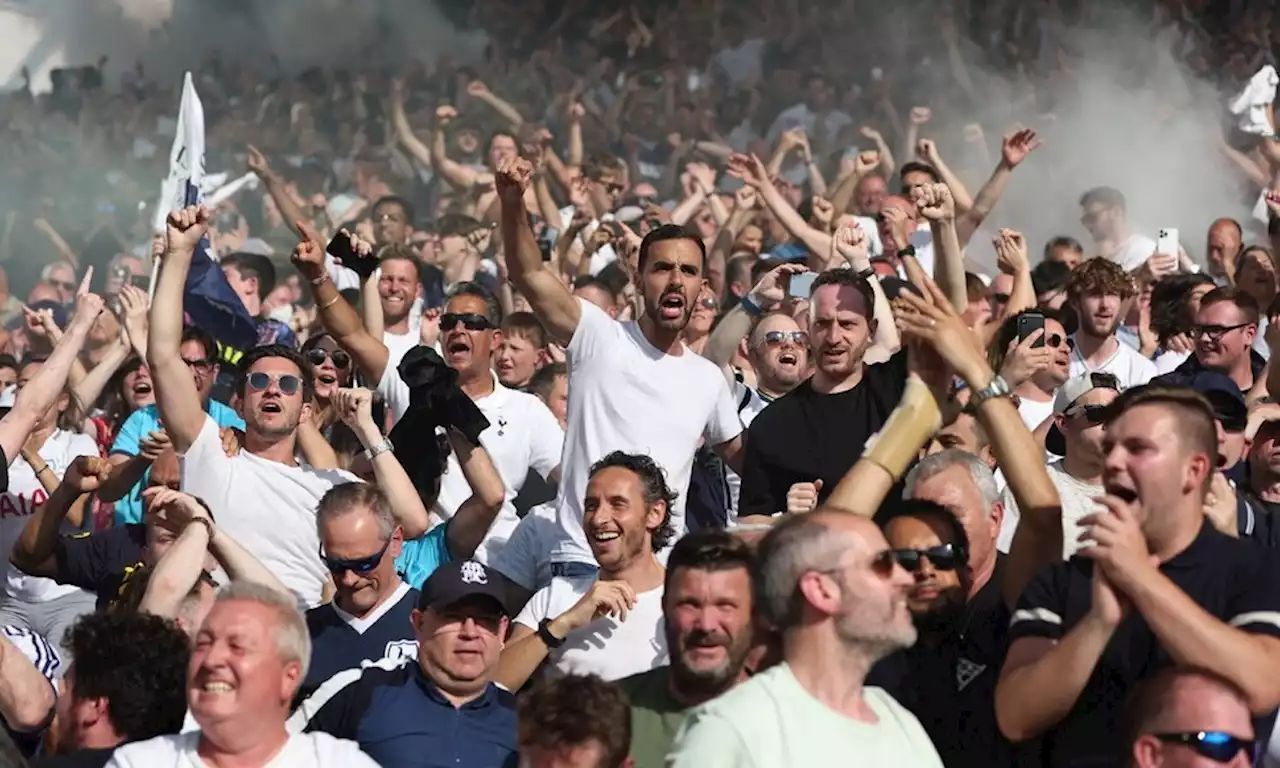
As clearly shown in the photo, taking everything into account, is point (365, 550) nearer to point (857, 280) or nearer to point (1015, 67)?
point (857, 280)

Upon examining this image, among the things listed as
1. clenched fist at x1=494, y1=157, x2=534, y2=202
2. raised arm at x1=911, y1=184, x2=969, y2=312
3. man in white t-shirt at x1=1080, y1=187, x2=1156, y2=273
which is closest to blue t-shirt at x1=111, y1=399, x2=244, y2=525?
clenched fist at x1=494, y1=157, x2=534, y2=202

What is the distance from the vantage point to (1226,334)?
7.98 meters

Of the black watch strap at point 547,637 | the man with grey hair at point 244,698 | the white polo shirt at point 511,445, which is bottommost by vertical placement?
the man with grey hair at point 244,698

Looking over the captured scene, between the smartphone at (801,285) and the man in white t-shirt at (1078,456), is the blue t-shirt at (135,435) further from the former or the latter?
the man in white t-shirt at (1078,456)

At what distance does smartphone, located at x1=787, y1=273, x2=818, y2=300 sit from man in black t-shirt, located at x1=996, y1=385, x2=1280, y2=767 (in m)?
2.83

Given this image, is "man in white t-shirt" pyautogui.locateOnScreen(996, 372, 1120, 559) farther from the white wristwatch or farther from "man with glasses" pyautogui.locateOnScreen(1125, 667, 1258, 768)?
the white wristwatch

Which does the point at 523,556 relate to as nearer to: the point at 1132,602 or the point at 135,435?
the point at 135,435

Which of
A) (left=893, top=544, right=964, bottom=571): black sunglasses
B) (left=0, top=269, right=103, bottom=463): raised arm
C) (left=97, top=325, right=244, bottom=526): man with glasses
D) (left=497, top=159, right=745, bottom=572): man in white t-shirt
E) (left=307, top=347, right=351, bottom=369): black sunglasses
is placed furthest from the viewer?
(left=307, top=347, right=351, bottom=369): black sunglasses

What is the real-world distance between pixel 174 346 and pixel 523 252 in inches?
48.3

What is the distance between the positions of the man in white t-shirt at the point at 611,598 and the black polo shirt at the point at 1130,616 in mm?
1448

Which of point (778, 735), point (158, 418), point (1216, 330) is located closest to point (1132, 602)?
point (778, 735)

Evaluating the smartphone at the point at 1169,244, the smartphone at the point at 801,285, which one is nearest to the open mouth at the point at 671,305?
the smartphone at the point at 801,285

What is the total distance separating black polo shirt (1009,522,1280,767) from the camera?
451 cm

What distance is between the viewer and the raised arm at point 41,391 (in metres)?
7.13
